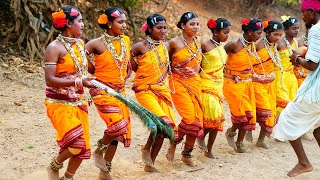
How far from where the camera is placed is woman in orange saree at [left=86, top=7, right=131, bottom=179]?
5559mm

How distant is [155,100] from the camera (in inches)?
236

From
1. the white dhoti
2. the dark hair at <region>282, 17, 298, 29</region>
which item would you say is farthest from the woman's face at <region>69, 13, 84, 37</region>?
the dark hair at <region>282, 17, 298, 29</region>

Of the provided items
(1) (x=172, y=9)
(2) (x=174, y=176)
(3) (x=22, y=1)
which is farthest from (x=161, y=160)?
(1) (x=172, y=9)

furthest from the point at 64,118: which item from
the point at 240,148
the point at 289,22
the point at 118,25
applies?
the point at 289,22

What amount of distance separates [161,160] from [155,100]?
1.13 meters

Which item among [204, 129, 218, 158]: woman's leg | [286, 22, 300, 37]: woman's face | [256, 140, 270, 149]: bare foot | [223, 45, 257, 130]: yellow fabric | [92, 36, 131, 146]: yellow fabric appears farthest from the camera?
[286, 22, 300, 37]: woman's face

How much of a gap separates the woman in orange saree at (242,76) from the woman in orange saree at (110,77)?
208 cm

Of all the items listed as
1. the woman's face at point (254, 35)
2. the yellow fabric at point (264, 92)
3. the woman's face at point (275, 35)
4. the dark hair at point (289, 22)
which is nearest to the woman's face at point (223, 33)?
the woman's face at point (254, 35)

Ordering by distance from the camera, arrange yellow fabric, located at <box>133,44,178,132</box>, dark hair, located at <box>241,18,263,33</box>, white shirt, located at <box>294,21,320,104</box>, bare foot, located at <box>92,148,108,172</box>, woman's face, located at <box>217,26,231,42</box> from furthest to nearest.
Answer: dark hair, located at <box>241,18,263,33</box>, woman's face, located at <box>217,26,231,42</box>, yellow fabric, located at <box>133,44,178,132</box>, bare foot, located at <box>92,148,108,172</box>, white shirt, located at <box>294,21,320,104</box>

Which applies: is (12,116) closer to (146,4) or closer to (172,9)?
(146,4)

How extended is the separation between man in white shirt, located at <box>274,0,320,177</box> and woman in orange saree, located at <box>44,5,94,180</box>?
2320mm

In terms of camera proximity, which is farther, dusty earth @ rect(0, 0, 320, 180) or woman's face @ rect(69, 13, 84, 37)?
dusty earth @ rect(0, 0, 320, 180)

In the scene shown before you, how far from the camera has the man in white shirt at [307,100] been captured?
5.42m

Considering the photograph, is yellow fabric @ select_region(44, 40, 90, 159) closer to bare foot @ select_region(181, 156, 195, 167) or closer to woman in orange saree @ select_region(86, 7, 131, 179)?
woman in orange saree @ select_region(86, 7, 131, 179)
